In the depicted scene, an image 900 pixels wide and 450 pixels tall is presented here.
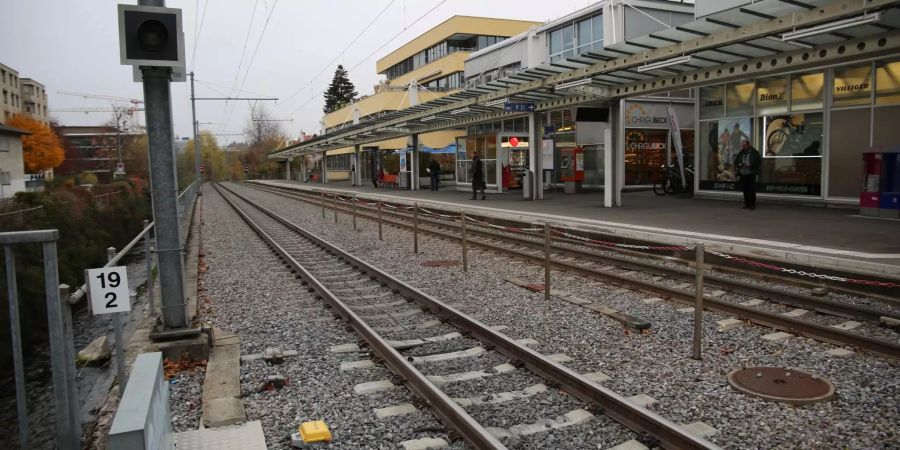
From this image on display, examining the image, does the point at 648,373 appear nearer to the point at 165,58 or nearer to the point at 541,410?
the point at 541,410

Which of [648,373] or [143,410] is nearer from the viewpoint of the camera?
[143,410]

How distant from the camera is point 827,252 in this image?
9.98 meters

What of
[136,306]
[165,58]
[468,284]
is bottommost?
[136,306]

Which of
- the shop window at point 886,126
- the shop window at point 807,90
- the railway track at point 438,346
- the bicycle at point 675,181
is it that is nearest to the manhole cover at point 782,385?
the railway track at point 438,346

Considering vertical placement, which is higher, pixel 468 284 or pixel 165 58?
pixel 165 58

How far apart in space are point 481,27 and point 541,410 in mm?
58668

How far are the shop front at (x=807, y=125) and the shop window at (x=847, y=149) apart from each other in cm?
2

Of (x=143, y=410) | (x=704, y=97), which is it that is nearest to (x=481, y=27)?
(x=704, y=97)

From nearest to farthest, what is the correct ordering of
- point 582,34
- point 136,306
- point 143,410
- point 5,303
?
1. point 143,410
2. point 5,303
3. point 136,306
4. point 582,34

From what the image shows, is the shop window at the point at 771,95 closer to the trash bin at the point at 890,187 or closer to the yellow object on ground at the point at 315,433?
the trash bin at the point at 890,187

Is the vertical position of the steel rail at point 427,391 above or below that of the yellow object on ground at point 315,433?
above

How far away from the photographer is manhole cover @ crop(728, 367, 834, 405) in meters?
5.20

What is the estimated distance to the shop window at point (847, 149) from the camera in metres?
17.0

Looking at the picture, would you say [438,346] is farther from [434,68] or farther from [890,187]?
[434,68]
